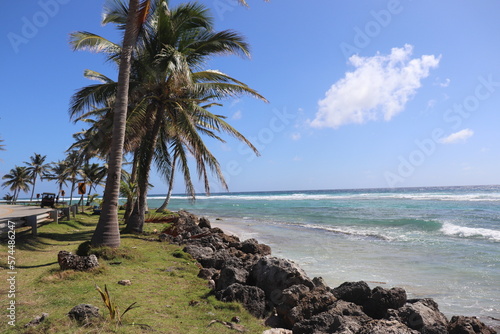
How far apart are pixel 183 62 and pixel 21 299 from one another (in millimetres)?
8112

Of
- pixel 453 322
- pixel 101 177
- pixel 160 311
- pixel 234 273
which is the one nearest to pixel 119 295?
pixel 160 311

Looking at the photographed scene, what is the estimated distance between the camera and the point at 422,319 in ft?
15.6

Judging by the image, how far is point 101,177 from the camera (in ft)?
131

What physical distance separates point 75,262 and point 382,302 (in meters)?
5.89

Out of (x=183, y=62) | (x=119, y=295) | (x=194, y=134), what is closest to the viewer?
(x=119, y=295)

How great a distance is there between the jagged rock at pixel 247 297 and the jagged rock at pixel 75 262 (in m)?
2.83

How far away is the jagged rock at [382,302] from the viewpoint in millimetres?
5488

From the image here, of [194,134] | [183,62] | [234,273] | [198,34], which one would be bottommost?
[234,273]

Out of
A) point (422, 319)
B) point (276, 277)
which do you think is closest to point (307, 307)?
point (276, 277)

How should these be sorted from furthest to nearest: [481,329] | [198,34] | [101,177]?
[101,177]
[198,34]
[481,329]

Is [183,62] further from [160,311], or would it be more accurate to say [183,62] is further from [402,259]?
[402,259]

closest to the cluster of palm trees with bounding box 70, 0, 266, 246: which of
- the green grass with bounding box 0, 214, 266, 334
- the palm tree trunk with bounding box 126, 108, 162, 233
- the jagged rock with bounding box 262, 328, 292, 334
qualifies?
the palm tree trunk with bounding box 126, 108, 162, 233

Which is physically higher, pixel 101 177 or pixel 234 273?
pixel 101 177

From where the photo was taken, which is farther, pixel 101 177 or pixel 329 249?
pixel 101 177
